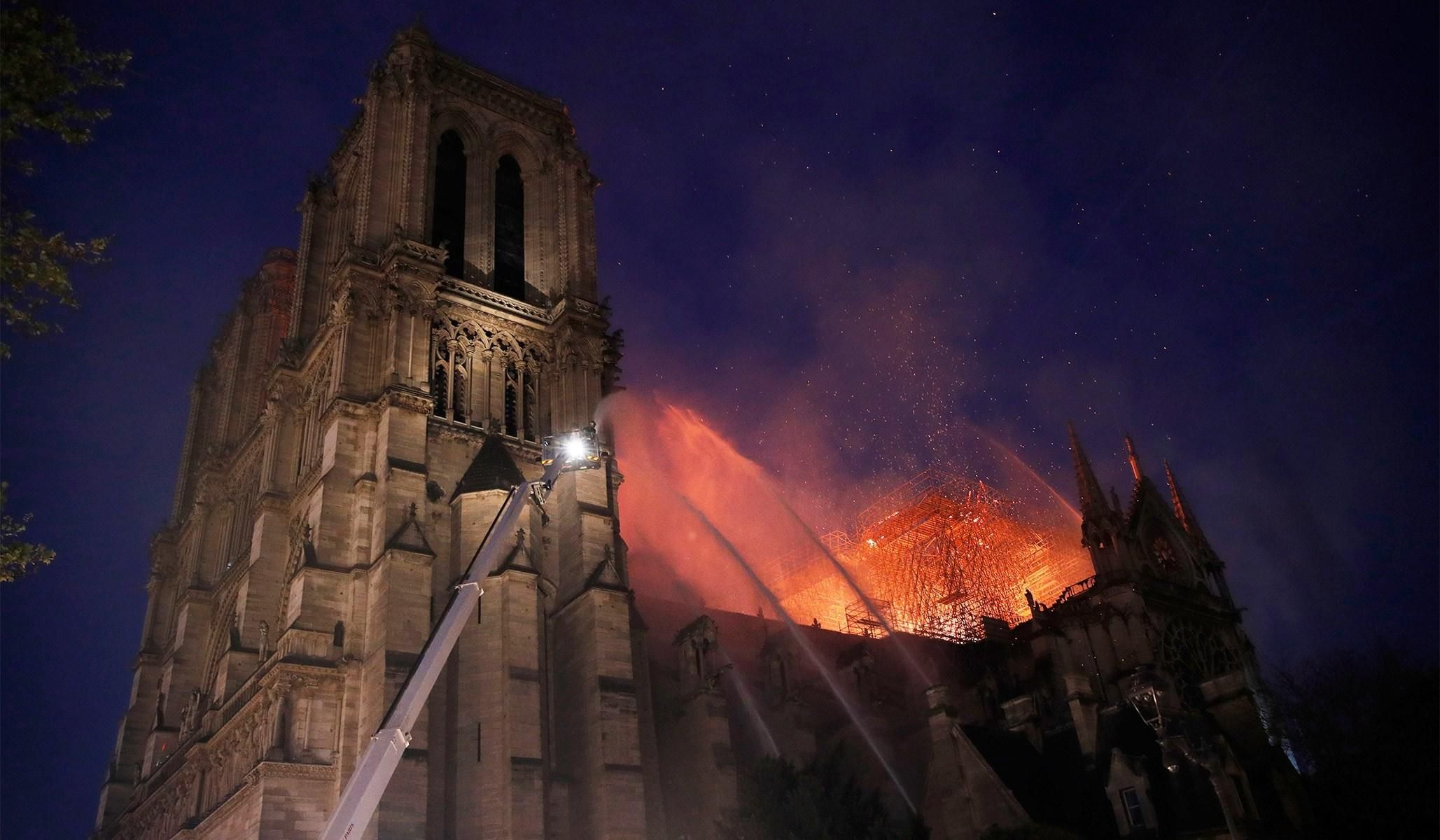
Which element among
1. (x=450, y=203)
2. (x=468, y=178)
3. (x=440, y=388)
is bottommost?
(x=440, y=388)

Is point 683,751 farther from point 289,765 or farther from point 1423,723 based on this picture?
point 1423,723

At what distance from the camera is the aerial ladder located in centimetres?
1425

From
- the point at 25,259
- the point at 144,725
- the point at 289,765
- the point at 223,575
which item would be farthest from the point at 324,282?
the point at 25,259

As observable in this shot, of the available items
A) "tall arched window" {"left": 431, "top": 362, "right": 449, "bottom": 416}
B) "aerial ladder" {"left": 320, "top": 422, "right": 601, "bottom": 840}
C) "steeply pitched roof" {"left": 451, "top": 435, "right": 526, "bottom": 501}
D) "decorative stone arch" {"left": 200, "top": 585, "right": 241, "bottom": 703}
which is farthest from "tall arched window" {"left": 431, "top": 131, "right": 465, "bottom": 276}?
"aerial ladder" {"left": 320, "top": 422, "right": 601, "bottom": 840}

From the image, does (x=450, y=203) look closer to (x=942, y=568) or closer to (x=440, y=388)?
(x=440, y=388)

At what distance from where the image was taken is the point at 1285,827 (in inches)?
1078

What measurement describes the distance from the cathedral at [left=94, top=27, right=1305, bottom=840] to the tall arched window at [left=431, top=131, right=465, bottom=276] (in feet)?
0.47

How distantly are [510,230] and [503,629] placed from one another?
64.2 ft

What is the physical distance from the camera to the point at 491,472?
32.6 meters

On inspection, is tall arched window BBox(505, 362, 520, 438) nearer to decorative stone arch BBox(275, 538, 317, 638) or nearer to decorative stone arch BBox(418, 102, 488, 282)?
decorative stone arch BBox(418, 102, 488, 282)

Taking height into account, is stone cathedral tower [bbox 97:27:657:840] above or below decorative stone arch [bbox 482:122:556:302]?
below

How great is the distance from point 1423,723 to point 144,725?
138 ft

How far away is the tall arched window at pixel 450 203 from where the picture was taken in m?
39.8

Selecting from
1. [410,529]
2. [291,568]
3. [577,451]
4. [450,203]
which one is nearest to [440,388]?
[410,529]
